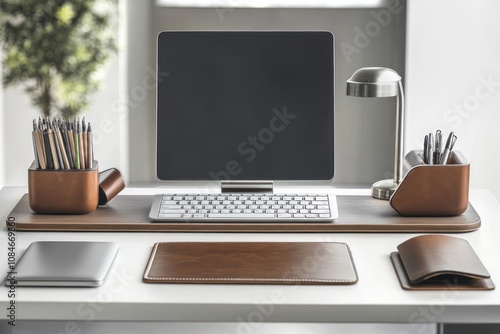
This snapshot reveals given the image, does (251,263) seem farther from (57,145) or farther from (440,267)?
(57,145)

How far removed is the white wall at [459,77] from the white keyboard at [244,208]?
2188 mm

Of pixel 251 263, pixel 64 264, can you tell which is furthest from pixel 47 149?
pixel 251 263

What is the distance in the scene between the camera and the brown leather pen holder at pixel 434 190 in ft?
5.98

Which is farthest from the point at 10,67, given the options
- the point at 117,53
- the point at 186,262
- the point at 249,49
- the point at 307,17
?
the point at 186,262

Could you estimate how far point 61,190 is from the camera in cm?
184

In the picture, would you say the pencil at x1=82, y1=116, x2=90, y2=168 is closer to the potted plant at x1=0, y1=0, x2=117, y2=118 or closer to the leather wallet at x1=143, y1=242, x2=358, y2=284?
the leather wallet at x1=143, y1=242, x2=358, y2=284

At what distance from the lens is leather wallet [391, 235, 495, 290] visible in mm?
1432

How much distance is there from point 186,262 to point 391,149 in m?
2.67

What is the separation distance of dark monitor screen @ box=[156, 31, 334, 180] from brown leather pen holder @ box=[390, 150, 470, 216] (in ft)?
0.74

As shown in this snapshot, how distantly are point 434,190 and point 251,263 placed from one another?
0.50 metres

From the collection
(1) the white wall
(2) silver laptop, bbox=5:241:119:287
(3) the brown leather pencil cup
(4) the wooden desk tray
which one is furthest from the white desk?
(1) the white wall

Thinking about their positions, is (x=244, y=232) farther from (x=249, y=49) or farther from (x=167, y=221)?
(x=249, y=49)

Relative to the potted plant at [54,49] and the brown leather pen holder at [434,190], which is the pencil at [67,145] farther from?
the potted plant at [54,49]

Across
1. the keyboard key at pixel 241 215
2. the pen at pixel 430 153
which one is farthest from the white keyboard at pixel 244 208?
the pen at pixel 430 153
